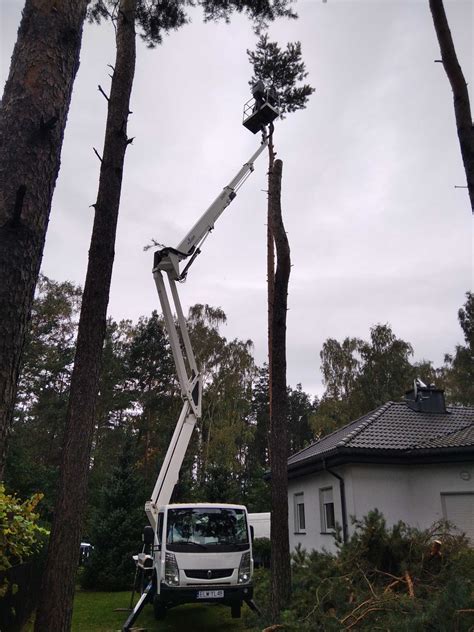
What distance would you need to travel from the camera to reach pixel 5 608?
22.3ft

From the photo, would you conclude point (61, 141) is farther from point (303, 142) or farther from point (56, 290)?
point (56, 290)

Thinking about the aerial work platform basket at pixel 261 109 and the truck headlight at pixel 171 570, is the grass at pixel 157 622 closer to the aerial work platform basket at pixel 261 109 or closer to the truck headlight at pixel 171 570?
the truck headlight at pixel 171 570

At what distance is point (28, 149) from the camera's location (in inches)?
119

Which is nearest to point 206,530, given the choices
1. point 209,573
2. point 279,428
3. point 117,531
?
point 209,573

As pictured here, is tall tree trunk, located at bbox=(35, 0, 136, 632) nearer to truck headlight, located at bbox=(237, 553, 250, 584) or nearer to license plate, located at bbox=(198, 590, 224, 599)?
license plate, located at bbox=(198, 590, 224, 599)

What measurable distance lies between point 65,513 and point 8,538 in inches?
22.5

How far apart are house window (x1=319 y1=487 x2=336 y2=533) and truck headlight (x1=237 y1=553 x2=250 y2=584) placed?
5.22 metres

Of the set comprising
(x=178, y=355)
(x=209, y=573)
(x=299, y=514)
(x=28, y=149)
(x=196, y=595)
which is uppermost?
(x=178, y=355)

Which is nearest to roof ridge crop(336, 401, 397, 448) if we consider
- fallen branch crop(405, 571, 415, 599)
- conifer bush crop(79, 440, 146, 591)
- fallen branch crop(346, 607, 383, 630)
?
fallen branch crop(405, 571, 415, 599)

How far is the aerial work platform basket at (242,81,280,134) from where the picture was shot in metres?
11.0

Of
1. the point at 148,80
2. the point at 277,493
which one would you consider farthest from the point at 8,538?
the point at 148,80

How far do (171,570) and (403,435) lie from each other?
8132 mm

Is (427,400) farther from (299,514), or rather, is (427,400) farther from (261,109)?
(261,109)

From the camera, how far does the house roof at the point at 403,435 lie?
12414 millimetres
